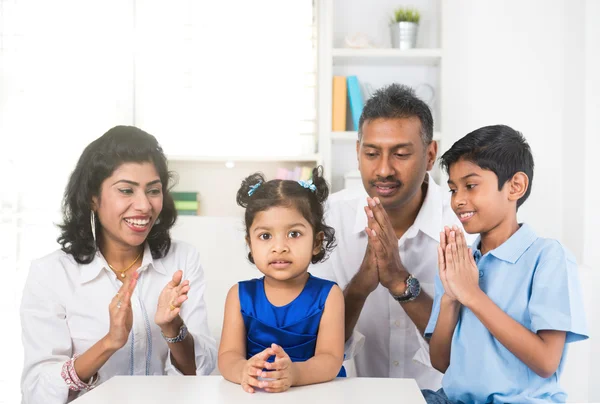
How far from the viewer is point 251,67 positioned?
388 centimetres

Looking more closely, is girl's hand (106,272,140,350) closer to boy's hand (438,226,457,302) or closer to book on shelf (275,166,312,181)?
boy's hand (438,226,457,302)

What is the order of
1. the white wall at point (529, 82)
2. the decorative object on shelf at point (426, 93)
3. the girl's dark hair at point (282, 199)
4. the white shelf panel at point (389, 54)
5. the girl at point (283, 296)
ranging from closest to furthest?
1. the girl at point (283, 296)
2. the girl's dark hair at point (282, 199)
3. the white wall at point (529, 82)
4. the white shelf panel at point (389, 54)
5. the decorative object on shelf at point (426, 93)

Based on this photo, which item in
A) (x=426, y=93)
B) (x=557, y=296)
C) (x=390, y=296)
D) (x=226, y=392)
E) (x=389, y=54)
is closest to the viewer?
(x=226, y=392)

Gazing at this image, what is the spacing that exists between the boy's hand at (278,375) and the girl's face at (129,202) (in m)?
0.78

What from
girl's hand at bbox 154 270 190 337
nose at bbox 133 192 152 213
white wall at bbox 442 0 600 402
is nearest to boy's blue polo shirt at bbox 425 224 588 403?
girl's hand at bbox 154 270 190 337

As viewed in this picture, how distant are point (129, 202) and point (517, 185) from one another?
3.61 ft

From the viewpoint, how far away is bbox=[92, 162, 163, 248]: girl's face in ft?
6.36

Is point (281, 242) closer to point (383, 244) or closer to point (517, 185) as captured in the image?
point (383, 244)

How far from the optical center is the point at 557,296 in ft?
4.96

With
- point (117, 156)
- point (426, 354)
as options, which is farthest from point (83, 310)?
point (426, 354)

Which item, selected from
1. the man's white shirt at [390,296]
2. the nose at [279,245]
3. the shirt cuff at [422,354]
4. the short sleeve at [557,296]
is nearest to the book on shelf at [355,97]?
the man's white shirt at [390,296]

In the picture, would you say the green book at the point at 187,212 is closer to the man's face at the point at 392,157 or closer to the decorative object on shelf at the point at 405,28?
the decorative object on shelf at the point at 405,28

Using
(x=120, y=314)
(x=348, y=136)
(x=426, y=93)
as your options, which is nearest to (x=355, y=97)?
(x=348, y=136)

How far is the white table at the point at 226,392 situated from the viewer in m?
1.26
